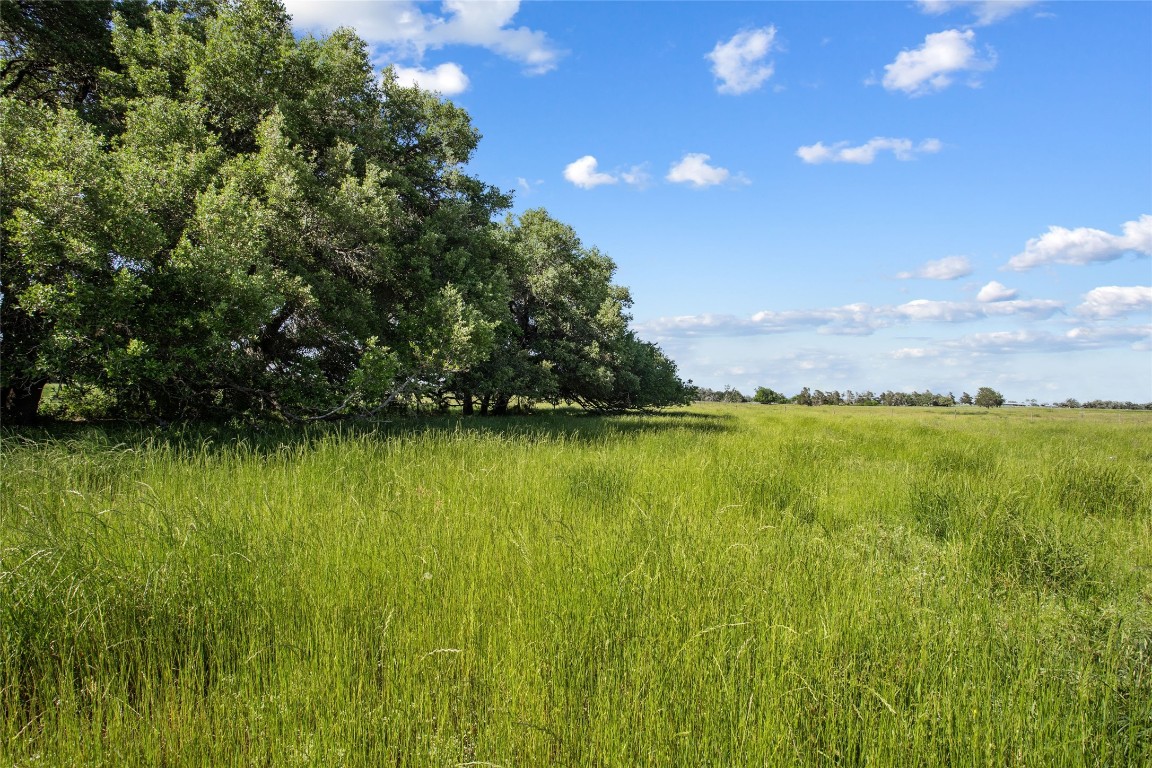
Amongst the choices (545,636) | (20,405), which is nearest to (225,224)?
(20,405)

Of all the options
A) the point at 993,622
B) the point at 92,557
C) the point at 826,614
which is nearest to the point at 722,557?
the point at 826,614

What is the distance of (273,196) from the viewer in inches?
408

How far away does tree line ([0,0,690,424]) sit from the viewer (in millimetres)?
8336

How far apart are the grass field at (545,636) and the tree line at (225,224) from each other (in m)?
4.37

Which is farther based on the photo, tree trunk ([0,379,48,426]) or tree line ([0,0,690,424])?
tree trunk ([0,379,48,426])

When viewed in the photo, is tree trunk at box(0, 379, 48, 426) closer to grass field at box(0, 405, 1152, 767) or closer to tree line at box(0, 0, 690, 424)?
tree line at box(0, 0, 690, 424)

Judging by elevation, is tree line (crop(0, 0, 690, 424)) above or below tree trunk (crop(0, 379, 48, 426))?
above

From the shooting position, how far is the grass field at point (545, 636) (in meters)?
2.21

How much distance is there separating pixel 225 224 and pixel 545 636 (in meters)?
9.46

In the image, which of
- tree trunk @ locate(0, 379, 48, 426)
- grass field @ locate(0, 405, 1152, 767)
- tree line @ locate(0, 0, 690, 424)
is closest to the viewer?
grass field @ locate(0, 405, 1152, 767)

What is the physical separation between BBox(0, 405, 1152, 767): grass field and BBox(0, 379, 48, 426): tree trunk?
7898 millimetres

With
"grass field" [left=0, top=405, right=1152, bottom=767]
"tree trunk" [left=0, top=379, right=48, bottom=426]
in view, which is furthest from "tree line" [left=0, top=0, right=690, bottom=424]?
"grass field" [left=0, top=405, right=1152, bottom=767]

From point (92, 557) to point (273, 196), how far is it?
8.90 metres

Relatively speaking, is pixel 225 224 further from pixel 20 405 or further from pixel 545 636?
pixel 545 636
